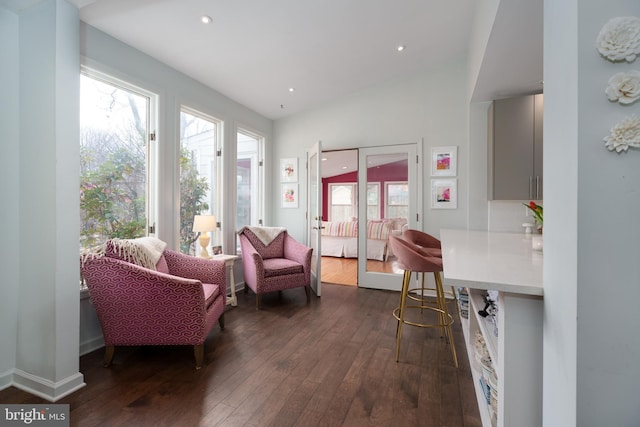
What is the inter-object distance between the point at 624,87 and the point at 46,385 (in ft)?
9.52

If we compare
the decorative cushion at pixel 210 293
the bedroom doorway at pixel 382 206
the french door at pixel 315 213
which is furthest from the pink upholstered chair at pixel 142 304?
the bedroom doorway at pixel 382 206

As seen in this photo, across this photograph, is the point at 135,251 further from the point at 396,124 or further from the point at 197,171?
the point at 396,124

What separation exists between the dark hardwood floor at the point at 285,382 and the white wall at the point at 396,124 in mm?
1963

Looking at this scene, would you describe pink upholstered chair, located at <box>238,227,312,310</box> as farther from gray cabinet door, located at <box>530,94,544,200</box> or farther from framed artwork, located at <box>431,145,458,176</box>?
gray cabinet door, located at <box>530,94,544,200</box>

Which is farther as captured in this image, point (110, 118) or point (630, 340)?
point (110, 118)

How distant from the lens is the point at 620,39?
2.22ft

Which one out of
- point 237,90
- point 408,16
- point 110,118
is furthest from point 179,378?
point 408,16

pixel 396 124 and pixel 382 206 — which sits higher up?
pixel 396 124

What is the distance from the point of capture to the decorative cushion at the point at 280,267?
10.8 ft

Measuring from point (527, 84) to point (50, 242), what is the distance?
12.2 feet

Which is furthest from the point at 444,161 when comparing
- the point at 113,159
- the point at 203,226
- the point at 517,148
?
the point at 113,159

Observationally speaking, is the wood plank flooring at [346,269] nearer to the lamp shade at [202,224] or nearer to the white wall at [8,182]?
the lamp shade at [202,224]

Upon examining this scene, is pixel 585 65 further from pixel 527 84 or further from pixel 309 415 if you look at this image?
pixel 527 84

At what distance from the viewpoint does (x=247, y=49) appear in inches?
107
